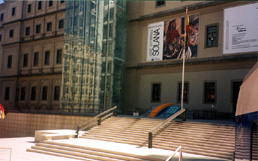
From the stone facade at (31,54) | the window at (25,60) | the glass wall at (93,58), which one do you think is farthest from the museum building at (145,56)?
the window at (25,60)

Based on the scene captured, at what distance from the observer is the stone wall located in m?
23.9

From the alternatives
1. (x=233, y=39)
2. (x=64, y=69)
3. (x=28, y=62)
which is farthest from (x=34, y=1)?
(x=233, y=39)

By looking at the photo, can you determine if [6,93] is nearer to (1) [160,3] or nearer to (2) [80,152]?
(1) [160,3]

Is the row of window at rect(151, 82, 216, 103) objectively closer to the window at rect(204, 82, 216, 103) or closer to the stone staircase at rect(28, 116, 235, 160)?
the window at rect(204, 82, 216, 103)

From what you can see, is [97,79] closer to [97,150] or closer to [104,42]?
[104,42]

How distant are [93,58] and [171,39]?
8099mm

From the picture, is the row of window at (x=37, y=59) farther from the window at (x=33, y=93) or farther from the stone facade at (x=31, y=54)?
the window at (x=33, y=93)

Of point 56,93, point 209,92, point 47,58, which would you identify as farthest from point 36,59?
point 209,92

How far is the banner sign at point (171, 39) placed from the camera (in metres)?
26.6

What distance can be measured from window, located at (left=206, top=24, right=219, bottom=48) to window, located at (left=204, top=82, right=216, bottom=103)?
3473mm

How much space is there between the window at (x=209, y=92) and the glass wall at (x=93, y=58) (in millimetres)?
9336

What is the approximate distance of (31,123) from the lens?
27125 millimetres

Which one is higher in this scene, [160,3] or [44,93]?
[160,3]

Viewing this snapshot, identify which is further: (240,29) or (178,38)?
(178,38)
